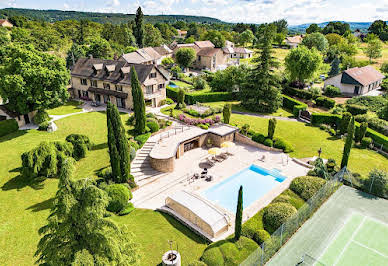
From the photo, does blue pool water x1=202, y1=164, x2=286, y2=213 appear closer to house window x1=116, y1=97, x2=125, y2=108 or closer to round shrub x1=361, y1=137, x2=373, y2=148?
round shrub x1=361, y1=137, x2=373, y2=148

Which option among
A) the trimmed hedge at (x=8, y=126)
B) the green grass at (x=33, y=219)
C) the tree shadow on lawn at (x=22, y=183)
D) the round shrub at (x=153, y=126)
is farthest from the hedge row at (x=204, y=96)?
the tree shadow on lawn at (x=22, y=183)

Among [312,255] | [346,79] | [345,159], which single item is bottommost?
[312,255]

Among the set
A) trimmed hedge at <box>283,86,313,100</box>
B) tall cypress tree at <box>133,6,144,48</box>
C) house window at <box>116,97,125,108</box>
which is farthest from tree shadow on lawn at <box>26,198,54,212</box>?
tall cypress tree at <box>133,6,144,48</box>

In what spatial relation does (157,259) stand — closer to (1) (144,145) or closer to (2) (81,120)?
(1) (144,145)

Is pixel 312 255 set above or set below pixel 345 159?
below

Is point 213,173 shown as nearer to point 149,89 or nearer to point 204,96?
point 149,89

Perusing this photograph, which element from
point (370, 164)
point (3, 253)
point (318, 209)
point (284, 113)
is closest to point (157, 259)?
point (3, 253)

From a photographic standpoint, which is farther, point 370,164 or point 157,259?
point 370,164

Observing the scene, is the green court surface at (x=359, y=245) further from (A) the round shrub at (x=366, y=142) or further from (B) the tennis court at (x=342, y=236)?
(A) the round shrub at (x=366, y=142)
